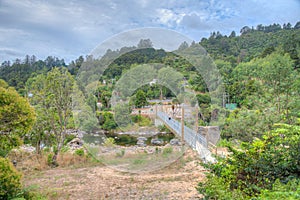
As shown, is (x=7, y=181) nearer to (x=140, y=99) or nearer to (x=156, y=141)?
(x=140, y=99)

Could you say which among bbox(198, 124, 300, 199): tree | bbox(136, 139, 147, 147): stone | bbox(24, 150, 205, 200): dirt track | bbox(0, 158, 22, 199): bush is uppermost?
bbox(198, 124, 300, 199): tree

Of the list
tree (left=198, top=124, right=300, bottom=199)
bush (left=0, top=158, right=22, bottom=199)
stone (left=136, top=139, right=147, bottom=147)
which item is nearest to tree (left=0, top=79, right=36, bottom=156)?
bush (left=0, top=158, right=22, bottom=199)

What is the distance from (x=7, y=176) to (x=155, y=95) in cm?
337

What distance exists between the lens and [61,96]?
16.0 ft

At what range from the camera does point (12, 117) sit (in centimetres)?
267

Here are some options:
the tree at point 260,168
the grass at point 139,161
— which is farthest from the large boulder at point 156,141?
the tree at point 260,168

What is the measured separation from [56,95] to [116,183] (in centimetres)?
238

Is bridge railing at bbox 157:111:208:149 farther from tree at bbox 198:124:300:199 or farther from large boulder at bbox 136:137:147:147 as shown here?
tree at bbox 198:124:300:199

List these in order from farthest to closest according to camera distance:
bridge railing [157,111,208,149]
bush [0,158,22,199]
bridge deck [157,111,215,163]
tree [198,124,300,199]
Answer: bridge railing [157,111,208,149] < bridge deck [157,111,215,163] < bush [0,158,22,199] < tree [198,124,300,199]

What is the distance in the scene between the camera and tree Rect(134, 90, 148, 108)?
4841mm

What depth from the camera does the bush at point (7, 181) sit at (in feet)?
7.94

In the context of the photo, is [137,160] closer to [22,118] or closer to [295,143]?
[22,118]

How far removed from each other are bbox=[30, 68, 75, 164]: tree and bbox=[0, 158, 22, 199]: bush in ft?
7.70

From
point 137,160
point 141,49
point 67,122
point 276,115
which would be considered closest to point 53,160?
point 67,122
